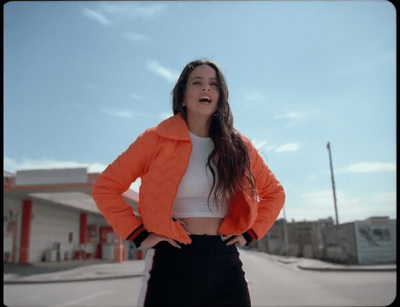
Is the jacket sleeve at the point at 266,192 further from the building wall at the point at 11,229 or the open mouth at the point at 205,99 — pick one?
the building wall at the point at 11,229

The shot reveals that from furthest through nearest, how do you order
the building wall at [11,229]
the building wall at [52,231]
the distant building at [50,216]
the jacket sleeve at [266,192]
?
the building wall at [52,231]
the building wall at [11,229]
the distant building at [50,216]
the jacket sleeve at [266,192]

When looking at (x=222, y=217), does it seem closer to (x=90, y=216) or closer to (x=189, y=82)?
(x=189, y=82)

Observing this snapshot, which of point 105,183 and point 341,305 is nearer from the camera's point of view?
point 105,183

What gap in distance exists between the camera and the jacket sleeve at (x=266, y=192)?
215 cm

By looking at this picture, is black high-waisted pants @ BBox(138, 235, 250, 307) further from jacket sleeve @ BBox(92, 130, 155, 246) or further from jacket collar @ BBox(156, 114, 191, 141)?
jacket collar @ BBox(156, 114, 191, 141)

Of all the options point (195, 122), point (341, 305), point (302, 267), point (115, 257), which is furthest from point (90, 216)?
point (195, 122)

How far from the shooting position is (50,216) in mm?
27219

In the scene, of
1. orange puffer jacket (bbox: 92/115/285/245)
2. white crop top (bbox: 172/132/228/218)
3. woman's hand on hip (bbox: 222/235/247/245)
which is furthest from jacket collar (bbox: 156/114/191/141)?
woman's hand on hip (bbox: 222/235/247/245)

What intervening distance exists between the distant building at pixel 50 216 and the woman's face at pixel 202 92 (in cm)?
1766

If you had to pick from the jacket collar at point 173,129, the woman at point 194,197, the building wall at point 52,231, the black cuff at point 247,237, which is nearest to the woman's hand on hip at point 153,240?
the woman at point 194,197

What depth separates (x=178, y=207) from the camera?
1979 mm

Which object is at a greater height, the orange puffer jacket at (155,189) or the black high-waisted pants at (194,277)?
the orange puffer jacket at (155,189)

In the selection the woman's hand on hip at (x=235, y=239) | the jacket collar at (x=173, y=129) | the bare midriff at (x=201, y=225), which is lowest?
the woman's hand on hip at (x=235, y=239)

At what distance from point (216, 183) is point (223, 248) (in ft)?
1.10
